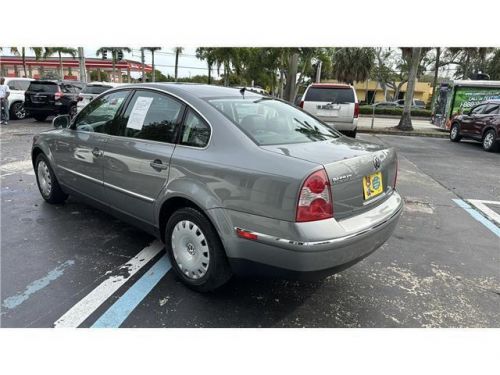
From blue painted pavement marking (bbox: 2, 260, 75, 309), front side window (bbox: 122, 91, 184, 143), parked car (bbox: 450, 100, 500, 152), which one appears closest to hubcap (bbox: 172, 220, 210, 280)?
front side window (bbox: 122, 91, 184, 143)

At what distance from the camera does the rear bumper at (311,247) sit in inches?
90.4

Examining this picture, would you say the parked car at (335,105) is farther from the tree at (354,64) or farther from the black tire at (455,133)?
the tree at (354,64)

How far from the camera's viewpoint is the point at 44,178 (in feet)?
15.9

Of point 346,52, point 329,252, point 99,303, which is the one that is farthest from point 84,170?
point 346,52

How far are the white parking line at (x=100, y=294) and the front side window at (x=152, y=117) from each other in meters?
1.15

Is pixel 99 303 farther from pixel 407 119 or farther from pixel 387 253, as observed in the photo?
pixel 407 119

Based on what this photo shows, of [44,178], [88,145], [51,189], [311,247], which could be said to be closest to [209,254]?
[311,247]

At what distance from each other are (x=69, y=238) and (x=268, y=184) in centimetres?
257

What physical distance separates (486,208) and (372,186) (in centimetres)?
383

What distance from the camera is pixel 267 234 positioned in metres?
2.39

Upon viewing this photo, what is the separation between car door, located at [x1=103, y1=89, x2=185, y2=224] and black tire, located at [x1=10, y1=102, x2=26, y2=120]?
1359 cm

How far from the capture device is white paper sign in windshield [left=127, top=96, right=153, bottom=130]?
132 inches

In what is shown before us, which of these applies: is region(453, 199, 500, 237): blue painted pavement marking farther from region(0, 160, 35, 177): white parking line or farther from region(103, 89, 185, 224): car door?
region(0, 160, 35, 177): white parking line

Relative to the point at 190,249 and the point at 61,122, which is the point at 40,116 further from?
the point at 190,249
